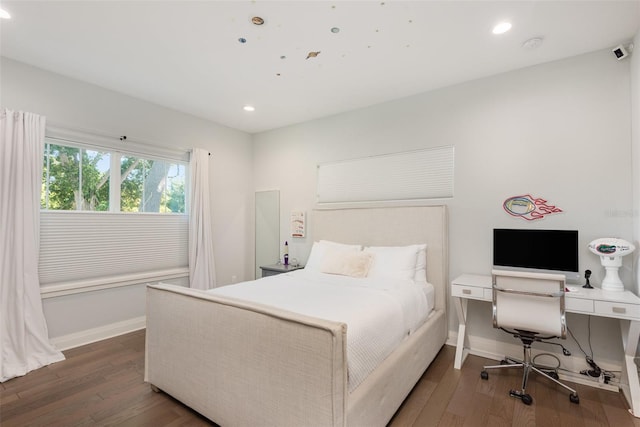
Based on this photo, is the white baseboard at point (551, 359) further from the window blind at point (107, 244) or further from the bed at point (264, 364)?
the window blind at point (107, 244)

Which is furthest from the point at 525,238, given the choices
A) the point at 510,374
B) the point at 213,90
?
the point at 213,90

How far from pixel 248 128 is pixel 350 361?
13.0 feet

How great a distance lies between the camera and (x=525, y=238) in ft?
8.70

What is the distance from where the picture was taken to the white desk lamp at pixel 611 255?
2.23 m

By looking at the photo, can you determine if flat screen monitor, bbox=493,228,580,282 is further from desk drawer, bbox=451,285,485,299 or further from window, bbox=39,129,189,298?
window, bbox=39,129,189,298

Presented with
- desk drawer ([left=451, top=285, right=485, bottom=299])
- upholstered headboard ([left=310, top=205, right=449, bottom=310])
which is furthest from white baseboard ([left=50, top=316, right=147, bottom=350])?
desk drawer ([left=451, top=285, right=485, bottom=299])

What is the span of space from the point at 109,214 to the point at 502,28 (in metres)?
4.10

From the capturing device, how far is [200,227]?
4012 millimetres

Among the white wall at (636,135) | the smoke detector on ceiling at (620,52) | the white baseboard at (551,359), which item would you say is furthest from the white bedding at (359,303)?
the smoke detector on ceiling at (620,52)

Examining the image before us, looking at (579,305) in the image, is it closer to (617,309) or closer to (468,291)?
(617,309)

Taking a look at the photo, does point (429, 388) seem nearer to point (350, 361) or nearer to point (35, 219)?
point (350, 361)

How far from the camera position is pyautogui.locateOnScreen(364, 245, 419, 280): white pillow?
298 cm

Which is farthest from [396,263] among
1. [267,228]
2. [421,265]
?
[267,228]

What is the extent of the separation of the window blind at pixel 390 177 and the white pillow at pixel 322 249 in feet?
2.12
